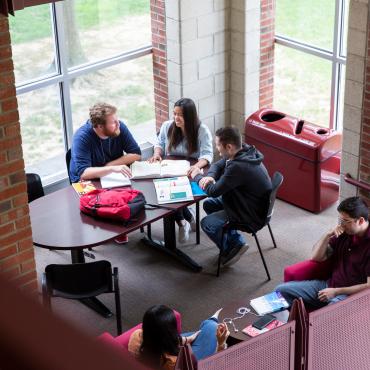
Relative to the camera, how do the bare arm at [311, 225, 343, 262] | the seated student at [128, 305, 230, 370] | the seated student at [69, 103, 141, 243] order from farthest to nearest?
the seated student at [69, 103, 141, 243] → the bare arm at [311, 225, 343, 262] → the seated student at [128, 305, 230, 370]

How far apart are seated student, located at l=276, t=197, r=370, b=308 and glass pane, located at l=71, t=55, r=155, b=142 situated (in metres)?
3.31

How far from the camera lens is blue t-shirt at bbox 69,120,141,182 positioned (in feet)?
18.7

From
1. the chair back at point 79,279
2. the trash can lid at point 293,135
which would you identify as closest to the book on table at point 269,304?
the chair back at point 79,279

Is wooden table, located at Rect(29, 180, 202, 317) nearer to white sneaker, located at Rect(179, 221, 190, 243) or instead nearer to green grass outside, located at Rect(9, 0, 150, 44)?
white sneaker, located at Rect(179, 221, 190, 243)

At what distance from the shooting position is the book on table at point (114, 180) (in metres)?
5.56

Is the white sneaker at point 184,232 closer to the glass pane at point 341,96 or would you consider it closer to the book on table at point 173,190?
the book on table at point 173,190

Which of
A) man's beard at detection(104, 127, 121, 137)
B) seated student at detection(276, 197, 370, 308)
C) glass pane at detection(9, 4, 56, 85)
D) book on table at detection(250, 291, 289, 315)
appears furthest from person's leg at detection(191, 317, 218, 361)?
glass pane at detection(9, 4, 56, 85)

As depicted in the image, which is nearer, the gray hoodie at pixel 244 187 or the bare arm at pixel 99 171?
the gray hoodie at pixel 244 187

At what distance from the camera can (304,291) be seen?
4.72 metres

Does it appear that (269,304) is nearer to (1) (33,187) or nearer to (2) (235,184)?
(2) (235,184)

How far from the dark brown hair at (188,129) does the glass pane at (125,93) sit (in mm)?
1431

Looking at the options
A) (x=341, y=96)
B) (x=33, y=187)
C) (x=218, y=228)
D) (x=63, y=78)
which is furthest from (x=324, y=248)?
(x=63, y=78)

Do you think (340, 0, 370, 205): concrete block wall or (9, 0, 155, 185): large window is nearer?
(340, 0, 370, 205): concrete block wall

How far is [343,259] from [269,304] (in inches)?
27.1
